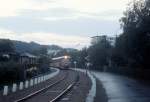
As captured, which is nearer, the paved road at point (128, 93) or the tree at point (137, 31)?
the paved road at point (128, 93)

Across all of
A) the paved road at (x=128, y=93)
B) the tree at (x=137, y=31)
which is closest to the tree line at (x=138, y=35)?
the tree at (x=137, y=31)

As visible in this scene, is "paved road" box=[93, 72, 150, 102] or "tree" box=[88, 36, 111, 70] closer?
"paved road" box=[93, 72, 150, 102]

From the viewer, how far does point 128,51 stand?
224ft

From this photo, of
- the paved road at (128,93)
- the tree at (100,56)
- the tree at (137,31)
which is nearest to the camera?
the paved road at (128,93)

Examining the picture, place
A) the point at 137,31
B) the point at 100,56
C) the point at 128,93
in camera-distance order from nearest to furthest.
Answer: the point at 128,93 → the point at 137,31 → the point at 100,56

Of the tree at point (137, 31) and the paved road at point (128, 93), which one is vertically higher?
the tree at point (137, 31)

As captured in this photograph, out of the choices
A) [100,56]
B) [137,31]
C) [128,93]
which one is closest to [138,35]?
[137,31]

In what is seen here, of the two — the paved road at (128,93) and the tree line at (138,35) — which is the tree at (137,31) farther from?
the paved road at (128,93)

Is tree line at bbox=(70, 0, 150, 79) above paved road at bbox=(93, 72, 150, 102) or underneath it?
above

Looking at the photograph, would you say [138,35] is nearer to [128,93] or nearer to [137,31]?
[137,31]

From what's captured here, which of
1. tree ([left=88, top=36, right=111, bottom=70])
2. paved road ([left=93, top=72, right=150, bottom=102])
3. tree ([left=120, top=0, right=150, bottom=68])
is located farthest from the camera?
tree ([left=88, top=36, right=111, bottom=70])

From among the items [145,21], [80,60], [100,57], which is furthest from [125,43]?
[80,60]

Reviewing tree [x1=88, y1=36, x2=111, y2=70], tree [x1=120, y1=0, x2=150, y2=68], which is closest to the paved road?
tree [x1=120, y1=0, x2=150, y2=68]

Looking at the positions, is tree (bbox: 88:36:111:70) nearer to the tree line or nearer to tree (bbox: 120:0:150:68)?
the tree line
